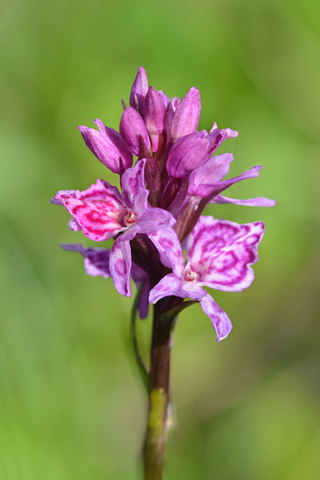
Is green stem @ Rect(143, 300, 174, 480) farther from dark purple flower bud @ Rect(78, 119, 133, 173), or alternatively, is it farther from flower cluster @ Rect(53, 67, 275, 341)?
dark purple flower bud @ Rect(78, 119, 133, 173)

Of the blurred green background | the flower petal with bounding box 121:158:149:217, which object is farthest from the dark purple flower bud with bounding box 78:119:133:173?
the blurred green background

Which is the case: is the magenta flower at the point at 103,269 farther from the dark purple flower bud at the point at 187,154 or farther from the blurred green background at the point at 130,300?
the blurred green background at the point at 130,300

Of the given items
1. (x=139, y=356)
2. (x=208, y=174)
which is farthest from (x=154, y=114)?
(x=139, y=356)

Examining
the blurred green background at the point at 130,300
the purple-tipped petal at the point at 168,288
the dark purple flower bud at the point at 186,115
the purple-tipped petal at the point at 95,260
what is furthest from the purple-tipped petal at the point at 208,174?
the blurred green background at the point at 130,300

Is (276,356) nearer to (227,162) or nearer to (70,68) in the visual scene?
(227,162)

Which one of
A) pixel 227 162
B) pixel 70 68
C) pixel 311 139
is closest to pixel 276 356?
pixel 311 139

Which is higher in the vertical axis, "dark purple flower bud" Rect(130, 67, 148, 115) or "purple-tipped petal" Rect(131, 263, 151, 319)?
"dark purple flower bud" Rect(130, 67, 148, 115)
